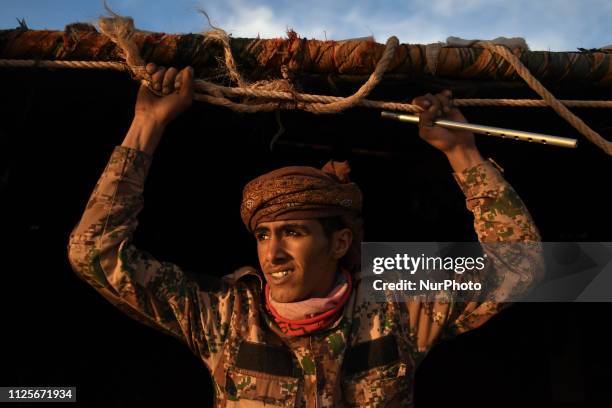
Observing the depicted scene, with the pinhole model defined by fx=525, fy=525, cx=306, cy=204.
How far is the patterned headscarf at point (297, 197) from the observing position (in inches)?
75.8

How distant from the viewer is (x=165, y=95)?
1.86 meters

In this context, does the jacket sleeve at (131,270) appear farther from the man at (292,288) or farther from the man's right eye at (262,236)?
the man's right eye at (262,236)

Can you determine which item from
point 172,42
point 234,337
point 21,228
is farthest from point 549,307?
point 21,228

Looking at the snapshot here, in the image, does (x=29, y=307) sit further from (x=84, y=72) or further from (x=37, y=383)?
(x=84, y=72)

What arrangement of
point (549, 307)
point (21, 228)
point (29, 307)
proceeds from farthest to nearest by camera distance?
point (549, 307), point (29, 307), point (21, 228)

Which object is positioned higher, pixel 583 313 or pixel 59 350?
pixel 583 313

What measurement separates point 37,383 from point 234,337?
7.96 ft

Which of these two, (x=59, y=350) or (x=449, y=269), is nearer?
(x=449, y=269)

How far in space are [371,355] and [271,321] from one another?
1.29 ft

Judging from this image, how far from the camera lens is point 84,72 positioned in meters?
1.99

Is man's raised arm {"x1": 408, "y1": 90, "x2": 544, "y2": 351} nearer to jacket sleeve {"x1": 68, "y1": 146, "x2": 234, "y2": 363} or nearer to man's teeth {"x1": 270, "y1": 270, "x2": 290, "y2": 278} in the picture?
man's teeth {"x1": 270, "y1": 270, "x2": 290, "y2": 278}

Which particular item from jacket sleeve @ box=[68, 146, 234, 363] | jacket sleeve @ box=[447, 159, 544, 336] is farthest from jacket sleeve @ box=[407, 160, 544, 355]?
jacket sleeve @ box=[68, 146, 234, 363]

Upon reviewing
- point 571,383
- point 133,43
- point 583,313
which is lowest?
point 571,383

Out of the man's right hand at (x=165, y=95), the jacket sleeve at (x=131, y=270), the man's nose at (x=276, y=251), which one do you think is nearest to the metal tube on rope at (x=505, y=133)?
the man's nose at (x=276, y=251)
